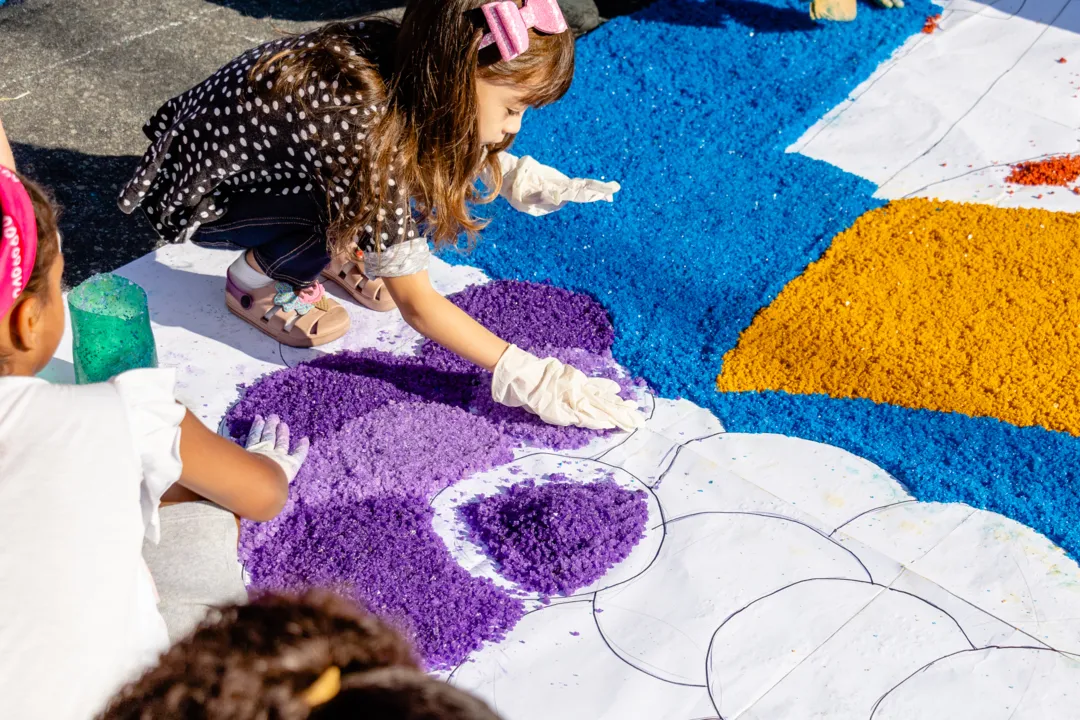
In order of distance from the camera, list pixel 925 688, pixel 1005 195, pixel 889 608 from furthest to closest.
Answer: pixel 1005 195 < pixel 889 608 < pixel 925 688

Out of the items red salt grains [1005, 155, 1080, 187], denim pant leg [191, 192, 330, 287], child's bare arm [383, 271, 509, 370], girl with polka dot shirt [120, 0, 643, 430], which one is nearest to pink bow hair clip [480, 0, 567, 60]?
girl with polka dot shirt [120, 0, 643, 430]

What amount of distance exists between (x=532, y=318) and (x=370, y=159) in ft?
1.72

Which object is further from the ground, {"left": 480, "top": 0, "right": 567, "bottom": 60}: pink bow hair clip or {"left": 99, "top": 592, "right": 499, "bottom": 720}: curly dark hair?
{"left": 480, "top": 0, "right": 567, "bottom": 60}: pink bow hair clip

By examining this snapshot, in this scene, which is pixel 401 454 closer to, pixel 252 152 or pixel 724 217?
pixel 252 152

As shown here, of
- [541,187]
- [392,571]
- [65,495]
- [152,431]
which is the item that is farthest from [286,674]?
[541,187]

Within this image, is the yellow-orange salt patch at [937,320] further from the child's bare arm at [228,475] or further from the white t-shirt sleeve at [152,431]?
the white t-shirt sleeve at [152,431]

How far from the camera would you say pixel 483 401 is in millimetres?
1947

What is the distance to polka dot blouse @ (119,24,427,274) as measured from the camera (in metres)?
1.78

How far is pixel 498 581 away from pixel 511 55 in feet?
2.75

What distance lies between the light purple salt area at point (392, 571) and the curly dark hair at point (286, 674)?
2.16ft

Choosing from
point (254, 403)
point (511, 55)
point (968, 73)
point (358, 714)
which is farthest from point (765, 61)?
point (358, 714)

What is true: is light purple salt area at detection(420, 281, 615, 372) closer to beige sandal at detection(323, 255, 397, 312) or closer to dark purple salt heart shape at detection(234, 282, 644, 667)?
dark purple salt heart shape at detection(234, 282, 644, 667)

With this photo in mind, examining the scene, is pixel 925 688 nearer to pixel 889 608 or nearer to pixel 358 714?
pixel 889 608

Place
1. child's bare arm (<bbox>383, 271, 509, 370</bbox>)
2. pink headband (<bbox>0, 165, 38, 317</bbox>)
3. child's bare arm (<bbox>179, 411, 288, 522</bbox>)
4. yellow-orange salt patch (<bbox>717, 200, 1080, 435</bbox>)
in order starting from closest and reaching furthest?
pink headband (<bbox>0, 165, 38, 317</bbox>)
child's bare arm (<bbox>179, 411, 288, 522</bbox>)
child's bare arm (<bbox>383, 271, 509, 370</bbox>)
yellow-orange salt patch (<bbox>717, 200, 1080, 435</bbox>)
